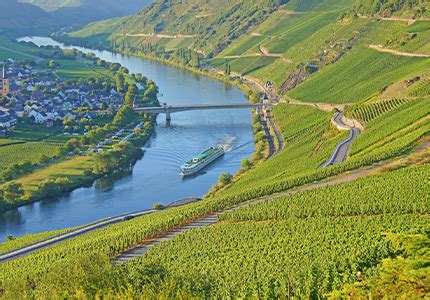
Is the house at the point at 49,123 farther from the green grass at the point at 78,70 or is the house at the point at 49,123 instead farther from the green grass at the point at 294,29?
the green grass at the point at 294,29

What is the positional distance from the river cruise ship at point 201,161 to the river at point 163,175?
62 cm

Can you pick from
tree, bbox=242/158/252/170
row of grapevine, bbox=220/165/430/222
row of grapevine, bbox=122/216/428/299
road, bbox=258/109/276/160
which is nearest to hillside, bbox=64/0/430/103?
road, bbox=258/109/276/160

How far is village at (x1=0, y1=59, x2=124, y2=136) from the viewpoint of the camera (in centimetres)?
7450

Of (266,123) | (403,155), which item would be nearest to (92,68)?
(266,123)

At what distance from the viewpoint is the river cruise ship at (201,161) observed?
182ft

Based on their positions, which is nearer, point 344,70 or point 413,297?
point 413,297

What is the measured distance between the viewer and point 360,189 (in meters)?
33.7

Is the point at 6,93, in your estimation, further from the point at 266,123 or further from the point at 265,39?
the point at 265,39

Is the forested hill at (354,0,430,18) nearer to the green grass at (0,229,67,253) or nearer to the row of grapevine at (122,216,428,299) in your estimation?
the green grass at (0,229,67,253)

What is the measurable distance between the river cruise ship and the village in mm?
17803

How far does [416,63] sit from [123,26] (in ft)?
394

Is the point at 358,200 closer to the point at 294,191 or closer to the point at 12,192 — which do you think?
the point at 294,191

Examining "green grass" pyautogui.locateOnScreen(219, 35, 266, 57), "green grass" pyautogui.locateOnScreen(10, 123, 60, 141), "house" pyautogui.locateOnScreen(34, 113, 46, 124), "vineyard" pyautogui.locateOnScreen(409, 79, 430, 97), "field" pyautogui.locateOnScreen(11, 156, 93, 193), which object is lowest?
"field" pyautogui.locateOnScreen(11, 156, 93, 193)

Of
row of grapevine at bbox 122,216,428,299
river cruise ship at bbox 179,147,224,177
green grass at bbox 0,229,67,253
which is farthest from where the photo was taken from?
river cruise ship at bbox 179,147,224,177
